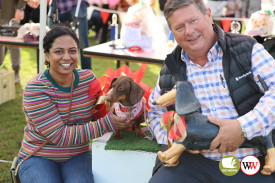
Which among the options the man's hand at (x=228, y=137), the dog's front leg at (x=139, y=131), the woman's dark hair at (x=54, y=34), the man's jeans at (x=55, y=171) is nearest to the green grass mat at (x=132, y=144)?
the dog's front leg at (x=139, y=131)

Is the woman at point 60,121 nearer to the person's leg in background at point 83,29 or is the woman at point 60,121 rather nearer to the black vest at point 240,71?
the black vest at point 240,71

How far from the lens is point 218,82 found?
177cm

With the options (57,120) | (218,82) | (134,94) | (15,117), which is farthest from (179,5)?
(15,117)

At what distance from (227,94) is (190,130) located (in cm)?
28

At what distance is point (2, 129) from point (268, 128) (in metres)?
3.00

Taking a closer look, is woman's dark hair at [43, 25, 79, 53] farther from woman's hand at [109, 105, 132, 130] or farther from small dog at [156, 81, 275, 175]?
small dog at [156, 81, 275, 175]

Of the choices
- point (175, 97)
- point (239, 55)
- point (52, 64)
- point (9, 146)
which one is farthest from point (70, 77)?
point (9, 146)

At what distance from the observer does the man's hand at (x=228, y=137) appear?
62.6 inches

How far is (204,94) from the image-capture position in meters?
1.79

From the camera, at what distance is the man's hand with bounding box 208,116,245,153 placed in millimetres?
1589

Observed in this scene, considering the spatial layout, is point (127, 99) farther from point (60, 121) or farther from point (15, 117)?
point (15, 117)

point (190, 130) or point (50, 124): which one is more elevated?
point (190, 130)

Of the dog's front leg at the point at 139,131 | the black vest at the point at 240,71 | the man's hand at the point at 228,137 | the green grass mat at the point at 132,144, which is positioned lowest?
the green grass mat at the point at 132,144

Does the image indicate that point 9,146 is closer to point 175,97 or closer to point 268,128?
point 175,97
